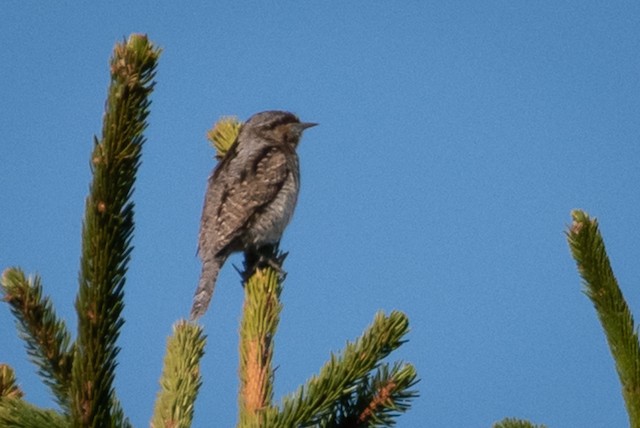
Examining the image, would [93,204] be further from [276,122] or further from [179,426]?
[276,122]

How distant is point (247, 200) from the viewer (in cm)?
710

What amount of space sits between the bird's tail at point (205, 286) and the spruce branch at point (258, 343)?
70.6 inches

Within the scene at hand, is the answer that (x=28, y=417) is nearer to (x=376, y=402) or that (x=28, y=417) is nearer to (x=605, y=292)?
(x=376, y=402)

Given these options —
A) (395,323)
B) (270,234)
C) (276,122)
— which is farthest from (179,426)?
(276,122)

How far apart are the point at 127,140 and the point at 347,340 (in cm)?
107

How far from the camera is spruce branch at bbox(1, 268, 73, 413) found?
259cm

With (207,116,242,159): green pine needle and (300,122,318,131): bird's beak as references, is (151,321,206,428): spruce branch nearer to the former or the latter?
(207,116,242,159): green pine needle

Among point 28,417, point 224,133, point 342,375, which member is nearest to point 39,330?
point 28,417

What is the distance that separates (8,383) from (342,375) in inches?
40.2

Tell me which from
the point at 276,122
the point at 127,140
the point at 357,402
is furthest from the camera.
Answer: the point at 276,122

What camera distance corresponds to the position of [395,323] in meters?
2.89

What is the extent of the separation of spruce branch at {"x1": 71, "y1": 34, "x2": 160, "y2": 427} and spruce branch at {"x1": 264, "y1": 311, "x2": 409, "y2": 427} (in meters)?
0.58

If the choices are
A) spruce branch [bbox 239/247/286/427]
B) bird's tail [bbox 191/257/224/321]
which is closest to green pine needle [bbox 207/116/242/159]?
bird's tail [bbox 191/257/224/321]

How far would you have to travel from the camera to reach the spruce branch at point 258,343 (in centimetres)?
306
